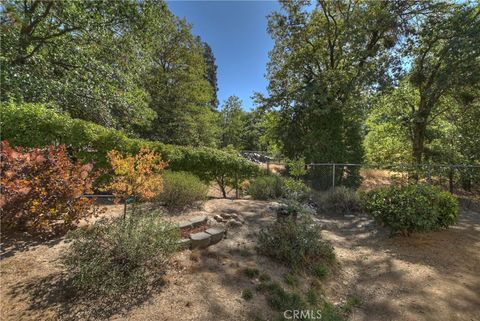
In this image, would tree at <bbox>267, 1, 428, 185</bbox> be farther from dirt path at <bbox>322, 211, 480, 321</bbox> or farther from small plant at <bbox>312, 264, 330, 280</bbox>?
small plant at <bbox>312, 264, 330, 280</bbox>

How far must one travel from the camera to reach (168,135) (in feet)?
54.9

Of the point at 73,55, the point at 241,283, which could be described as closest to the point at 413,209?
the point at 241,283

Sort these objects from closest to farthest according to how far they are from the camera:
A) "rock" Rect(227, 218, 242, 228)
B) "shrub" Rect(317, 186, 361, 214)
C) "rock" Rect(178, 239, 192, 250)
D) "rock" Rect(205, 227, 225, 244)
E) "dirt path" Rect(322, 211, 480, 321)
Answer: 1. "dirt path" Rect(322, 211, 480, 321)
2. "rock" Rect(178, 239, 192, 250)
3. "rock" Rect(205, 227, 225, 244)
4. "rock" Rect(227, 218, 242, 228)
5. "shrub" Rect(317, 186, 361, 214)

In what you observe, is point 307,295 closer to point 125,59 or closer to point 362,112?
point 125,59

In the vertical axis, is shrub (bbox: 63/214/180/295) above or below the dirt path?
above

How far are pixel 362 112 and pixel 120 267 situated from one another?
10.8m

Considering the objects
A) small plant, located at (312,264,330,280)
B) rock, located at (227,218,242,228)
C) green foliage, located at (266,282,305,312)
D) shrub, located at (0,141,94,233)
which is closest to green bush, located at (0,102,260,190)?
shrub, located at (0,141,94,233)

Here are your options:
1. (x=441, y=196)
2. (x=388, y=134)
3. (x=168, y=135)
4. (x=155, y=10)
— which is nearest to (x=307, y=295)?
(x=441, y=196)

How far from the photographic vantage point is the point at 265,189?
779 centimetres

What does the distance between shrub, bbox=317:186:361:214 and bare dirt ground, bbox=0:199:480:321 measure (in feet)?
6.83

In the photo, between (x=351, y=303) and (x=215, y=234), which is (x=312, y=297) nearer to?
(x=351, y=303)

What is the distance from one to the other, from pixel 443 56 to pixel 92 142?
11586 millimetres

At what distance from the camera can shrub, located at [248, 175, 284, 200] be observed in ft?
25.5

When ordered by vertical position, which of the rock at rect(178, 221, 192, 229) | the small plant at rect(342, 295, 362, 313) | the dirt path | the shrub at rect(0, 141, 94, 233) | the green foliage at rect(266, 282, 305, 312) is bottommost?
the small plant at rect(342, 295, 362, 313)
